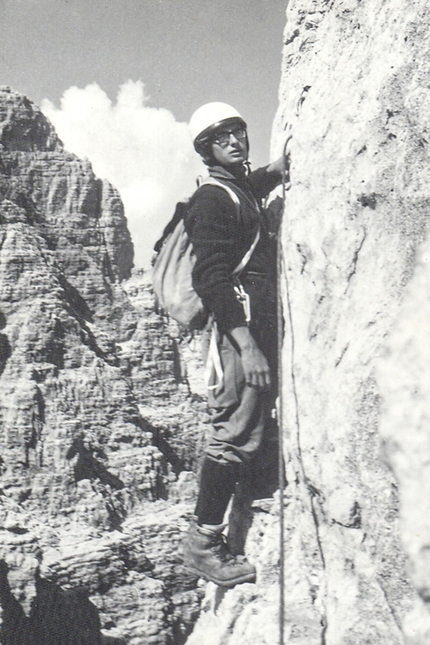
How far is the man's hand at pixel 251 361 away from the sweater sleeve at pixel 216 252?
0.04 meters

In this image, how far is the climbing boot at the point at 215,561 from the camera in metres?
2.18

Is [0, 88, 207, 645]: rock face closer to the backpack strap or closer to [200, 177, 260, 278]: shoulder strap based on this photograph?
the backpack strap

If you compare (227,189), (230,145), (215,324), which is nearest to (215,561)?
(215,324)

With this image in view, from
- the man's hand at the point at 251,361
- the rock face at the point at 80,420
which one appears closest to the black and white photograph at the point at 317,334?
the man's hand at the point at 251,361

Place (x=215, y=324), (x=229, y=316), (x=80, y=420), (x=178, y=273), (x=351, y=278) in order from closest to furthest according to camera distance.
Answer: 1. (x=351, y=278)
2. (x=229, y=316)
3. (x=215, y=324)
4. (x=178, y=273)
5. (x=80, y=420)

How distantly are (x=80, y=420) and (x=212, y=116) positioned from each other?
20.2m

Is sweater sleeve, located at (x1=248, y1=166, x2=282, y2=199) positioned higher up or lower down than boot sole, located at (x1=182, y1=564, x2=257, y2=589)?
higher up

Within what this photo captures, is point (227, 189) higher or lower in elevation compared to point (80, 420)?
higher

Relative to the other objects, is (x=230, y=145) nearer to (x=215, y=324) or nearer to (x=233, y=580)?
(x=215, y=324)

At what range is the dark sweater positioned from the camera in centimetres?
202

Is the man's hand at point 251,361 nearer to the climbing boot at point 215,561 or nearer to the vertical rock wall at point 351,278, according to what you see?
the vertical rock wall at point 351,278

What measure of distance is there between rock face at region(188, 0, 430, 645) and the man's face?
0.70 feet

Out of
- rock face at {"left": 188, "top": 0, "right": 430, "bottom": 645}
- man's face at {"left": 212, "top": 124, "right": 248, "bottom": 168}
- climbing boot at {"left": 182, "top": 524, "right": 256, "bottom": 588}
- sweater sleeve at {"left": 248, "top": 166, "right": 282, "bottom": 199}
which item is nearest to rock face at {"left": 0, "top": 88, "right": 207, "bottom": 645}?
climbing boot at {"left": 182, "top": 524, "right": 256, "bottom": 588}

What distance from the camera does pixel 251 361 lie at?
203 cm
